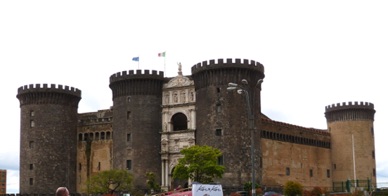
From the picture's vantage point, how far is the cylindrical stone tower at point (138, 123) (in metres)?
84.9

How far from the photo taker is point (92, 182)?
81.6m

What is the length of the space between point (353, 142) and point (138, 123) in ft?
119

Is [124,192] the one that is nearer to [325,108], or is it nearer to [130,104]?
[130,104]

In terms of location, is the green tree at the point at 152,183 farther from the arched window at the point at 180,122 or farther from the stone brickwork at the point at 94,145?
the stone brickwork at the point at 94,145

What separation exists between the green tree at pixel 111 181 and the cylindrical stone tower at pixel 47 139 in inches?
431

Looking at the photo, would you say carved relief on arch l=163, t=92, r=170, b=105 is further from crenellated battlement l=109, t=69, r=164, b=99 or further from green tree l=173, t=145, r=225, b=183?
green tree l=173, t=145, r=225, b=183

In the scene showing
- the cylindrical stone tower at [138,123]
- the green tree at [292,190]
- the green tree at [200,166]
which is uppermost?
the cylindrical stone tower at [138,123]

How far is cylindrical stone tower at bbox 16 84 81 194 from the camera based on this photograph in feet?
296

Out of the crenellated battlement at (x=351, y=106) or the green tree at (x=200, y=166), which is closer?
the green tree at (x=200, y=166)

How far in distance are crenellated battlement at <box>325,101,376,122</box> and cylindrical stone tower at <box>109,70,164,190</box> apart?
31735 mm

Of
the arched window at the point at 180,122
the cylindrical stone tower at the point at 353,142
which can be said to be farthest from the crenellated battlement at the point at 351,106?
the arched window at the point at 180,122

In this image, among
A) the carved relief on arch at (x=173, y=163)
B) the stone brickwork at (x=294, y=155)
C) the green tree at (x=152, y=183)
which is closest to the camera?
the green tree at (x=152, y=183)

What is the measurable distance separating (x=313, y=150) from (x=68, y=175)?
1461 inches

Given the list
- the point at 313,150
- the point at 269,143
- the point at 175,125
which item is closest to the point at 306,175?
the point at 313,150
